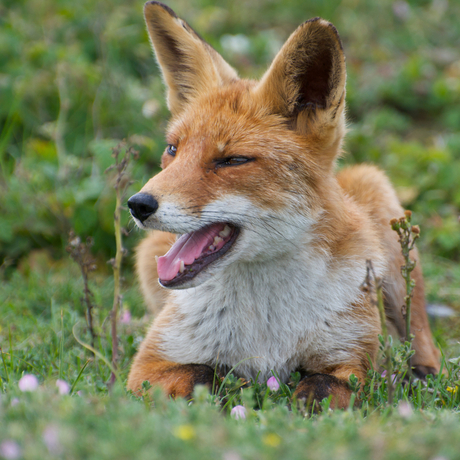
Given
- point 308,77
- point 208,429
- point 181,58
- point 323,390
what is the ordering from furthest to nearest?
point 181,58, point 308,77, point 323,390, point 208,429

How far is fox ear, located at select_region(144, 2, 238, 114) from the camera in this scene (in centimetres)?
385

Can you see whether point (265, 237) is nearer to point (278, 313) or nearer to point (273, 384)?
point (278, 313)

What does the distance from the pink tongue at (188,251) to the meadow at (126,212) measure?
546mm

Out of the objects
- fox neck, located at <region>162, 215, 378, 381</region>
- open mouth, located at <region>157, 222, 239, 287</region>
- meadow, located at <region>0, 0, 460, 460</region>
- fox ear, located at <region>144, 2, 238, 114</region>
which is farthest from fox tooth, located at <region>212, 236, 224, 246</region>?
fox ear, located at <region>144, 2, 238, 114</region>

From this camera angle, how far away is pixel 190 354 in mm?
3553

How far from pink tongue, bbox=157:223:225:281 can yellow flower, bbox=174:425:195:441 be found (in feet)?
4.42

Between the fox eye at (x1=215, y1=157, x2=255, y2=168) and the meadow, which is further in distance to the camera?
the fox eye at (x1=215, y1=157, x2=255, y2=168)

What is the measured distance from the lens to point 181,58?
4098 millimetres

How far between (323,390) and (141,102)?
5.21 m

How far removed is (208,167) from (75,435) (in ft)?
5.81

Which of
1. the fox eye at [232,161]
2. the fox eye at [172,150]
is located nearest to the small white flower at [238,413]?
the fox eye at [232,161]

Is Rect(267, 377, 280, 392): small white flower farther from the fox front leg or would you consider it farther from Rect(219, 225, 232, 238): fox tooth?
Rect(219, 225, 232, 238): fox tooth

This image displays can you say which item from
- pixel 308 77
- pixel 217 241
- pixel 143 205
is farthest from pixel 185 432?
pixel 308 77

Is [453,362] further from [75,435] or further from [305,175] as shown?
[75,435]
